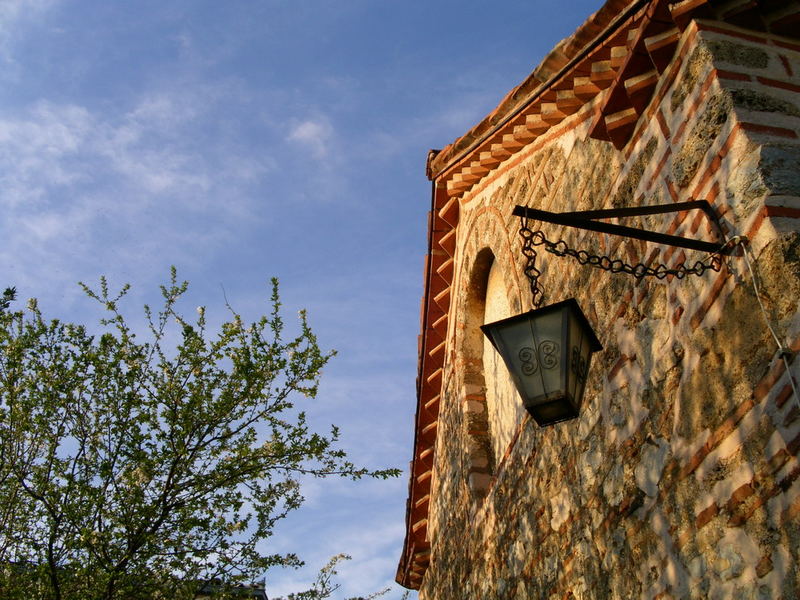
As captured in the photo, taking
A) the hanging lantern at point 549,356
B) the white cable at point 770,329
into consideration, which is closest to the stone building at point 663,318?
the white cable at point 770,329

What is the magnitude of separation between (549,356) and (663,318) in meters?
0.58

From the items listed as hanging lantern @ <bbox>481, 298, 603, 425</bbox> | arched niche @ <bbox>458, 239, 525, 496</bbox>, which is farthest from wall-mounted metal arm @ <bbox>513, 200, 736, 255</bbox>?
arched niche @ <bbox>458, 239, 525, 496</bbox>

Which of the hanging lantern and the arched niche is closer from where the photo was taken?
the hanging lantern

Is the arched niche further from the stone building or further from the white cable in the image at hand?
the white cable

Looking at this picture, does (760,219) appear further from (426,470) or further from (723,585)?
(426,470)

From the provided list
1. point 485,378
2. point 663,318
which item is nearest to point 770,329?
point 663,318

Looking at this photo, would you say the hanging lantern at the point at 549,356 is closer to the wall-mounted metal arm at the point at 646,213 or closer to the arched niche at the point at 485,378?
the wall-mounted metal arm at the point at 646,213

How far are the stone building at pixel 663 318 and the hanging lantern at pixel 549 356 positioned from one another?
416 mm

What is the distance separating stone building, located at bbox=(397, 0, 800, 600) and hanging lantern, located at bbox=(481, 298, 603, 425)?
0.42 m

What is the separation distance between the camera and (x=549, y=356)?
10.2ft

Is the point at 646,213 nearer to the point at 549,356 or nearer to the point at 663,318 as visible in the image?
the point at 663,318

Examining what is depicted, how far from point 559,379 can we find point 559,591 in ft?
5.25

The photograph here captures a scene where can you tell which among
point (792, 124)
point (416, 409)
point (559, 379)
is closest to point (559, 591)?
point (559, 379)

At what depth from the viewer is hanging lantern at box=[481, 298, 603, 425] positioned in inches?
120
